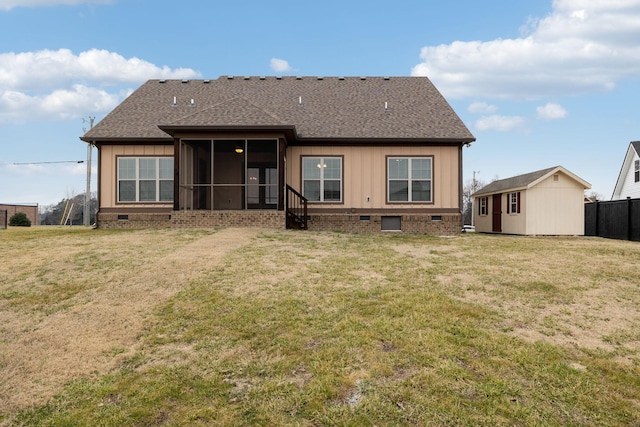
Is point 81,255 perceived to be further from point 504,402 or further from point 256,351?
point 504,402

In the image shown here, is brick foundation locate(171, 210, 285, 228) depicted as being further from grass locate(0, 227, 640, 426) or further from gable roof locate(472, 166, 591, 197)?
gable roof locate(472, 166, 591, 197)

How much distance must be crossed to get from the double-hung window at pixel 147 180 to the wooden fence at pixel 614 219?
19.4m

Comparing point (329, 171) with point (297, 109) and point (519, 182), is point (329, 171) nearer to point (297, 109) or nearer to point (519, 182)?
point (297, 109)

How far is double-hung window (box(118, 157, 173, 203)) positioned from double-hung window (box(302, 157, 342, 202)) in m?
5.41

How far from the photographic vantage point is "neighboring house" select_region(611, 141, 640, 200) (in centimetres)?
2323

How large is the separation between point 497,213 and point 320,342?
17.9m

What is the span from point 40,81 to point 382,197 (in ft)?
127

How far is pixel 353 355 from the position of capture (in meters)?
3.80

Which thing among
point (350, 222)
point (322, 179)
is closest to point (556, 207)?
point (350, 222)

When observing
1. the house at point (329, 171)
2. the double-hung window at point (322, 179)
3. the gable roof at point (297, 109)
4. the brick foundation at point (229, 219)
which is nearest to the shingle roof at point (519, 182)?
the house at point (329, 171)

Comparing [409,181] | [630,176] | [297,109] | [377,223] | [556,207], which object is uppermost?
[297,109]

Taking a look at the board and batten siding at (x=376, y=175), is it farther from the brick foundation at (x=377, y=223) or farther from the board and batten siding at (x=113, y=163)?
the board and batten siding at (x=113, y=163)

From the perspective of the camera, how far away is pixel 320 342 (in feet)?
13.6

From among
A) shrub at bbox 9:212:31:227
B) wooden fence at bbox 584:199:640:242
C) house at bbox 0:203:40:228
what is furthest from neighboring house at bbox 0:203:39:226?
wooden fence at bbox 584:199:640:242
